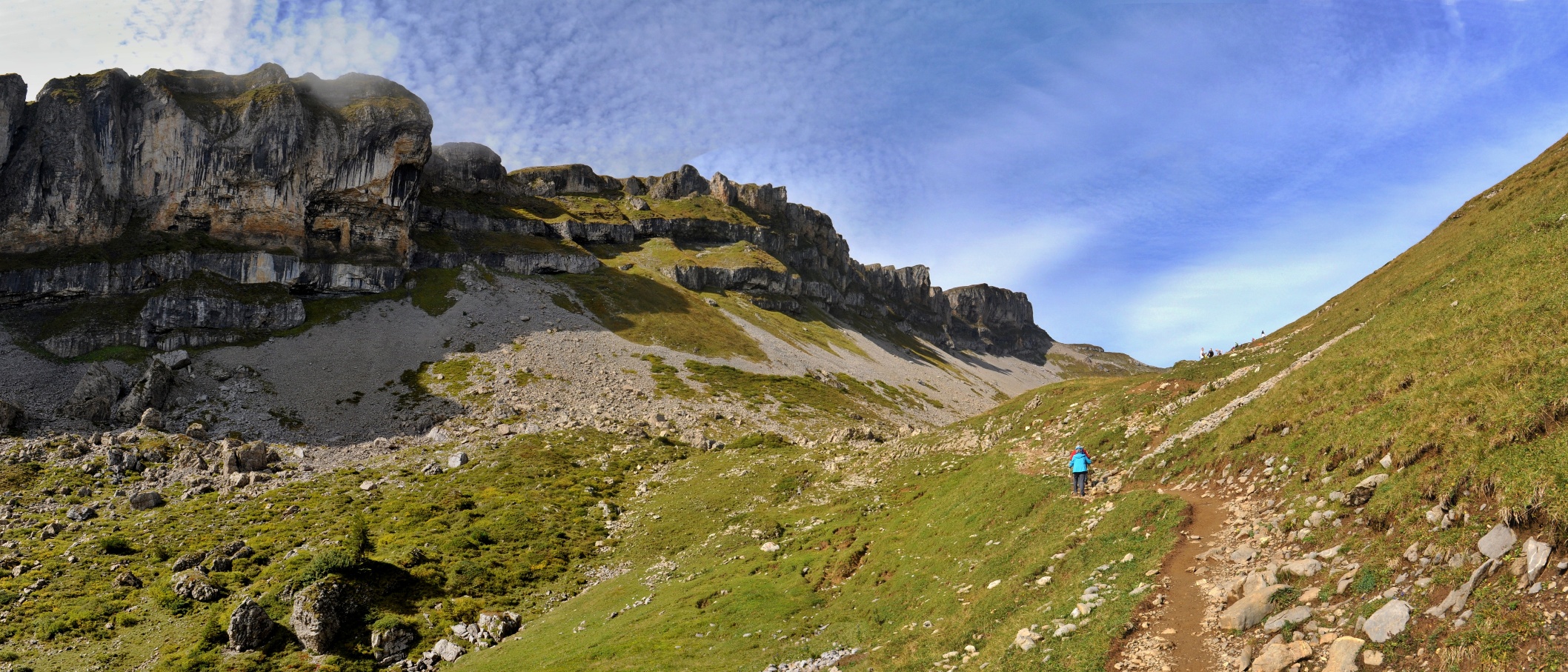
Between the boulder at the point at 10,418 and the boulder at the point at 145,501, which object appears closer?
the boulder at the point at 145,501

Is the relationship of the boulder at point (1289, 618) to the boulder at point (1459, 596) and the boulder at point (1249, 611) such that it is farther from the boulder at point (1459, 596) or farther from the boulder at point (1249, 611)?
the boulder at point (1459, 596)

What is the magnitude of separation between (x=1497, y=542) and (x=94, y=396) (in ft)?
439

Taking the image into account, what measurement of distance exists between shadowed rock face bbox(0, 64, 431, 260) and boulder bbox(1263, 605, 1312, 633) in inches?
7424

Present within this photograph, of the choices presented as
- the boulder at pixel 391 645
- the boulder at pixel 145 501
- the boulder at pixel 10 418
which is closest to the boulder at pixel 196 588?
the boulder at pixel 391 645

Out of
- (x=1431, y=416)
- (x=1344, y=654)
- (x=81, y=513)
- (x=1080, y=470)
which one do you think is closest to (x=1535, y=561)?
(x=1344, y=654)

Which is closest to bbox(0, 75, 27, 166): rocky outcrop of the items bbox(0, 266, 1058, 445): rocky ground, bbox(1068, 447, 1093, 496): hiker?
bbox(0, 266, 1058, 445): rocky ground

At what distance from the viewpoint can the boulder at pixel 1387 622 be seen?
12461 millimetres

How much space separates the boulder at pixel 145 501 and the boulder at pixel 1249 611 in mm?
84675

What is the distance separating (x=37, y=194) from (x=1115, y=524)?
195m

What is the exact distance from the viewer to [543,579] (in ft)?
162

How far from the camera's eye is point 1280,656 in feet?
44.4

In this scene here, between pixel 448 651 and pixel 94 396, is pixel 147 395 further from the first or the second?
pixel 448 651

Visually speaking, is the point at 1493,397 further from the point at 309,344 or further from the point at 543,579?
the point at 309,344

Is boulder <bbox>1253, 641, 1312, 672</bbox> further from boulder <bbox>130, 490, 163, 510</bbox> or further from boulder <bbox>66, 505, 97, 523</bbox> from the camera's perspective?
boulder <bbox>130, 490, 163, 510</bbox>
